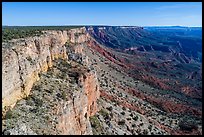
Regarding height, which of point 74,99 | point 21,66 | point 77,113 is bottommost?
point 77,113

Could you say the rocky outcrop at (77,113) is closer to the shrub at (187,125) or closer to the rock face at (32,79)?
the rock face at (32,79)

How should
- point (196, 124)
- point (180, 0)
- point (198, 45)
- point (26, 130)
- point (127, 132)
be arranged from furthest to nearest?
point (198, 45) < point (196, 124) < point (127, 132) < point (26, 130) < point (180, 0)

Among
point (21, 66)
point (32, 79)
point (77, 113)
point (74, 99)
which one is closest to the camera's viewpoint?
point (21, 66)

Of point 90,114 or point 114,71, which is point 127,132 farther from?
point 114,71

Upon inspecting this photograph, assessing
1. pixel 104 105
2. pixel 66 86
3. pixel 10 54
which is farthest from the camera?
pixel 104 105

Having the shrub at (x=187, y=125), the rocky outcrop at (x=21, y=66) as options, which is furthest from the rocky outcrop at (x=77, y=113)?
the shrub at (x=187, y=125)

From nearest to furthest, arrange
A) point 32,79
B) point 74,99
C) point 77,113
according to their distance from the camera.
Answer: point 32,79
point 74,99
point 77,113

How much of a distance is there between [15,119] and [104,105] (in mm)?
18776

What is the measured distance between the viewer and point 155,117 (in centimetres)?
4103

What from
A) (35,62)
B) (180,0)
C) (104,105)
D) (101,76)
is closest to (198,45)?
(101,76)

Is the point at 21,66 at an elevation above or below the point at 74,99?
above

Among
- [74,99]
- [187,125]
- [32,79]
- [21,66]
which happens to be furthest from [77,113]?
[187,125]

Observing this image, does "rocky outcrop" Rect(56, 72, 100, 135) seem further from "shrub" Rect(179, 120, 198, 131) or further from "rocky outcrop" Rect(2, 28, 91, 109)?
"shrub" Rect(179, 120, 198, 131)

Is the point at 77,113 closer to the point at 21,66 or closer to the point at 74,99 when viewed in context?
the point at 74,99
